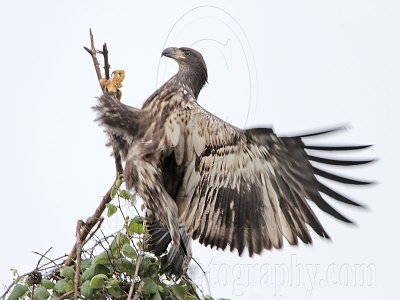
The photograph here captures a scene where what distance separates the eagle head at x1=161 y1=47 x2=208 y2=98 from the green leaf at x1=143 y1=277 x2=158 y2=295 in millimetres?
1874

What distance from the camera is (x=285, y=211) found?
16.0ft

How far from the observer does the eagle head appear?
5543mm

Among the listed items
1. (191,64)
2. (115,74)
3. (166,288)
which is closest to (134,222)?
(166,288)

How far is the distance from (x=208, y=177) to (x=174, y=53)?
1063 millimetres

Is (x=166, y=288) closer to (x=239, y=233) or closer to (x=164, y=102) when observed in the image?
(x=239, y=233)

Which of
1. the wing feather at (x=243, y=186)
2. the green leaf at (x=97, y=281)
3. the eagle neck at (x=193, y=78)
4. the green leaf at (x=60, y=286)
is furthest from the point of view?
the eagle neck at (x=193, y=78)

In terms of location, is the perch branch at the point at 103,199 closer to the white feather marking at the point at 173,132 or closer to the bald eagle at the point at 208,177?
the bald eagle at the point at 208,177

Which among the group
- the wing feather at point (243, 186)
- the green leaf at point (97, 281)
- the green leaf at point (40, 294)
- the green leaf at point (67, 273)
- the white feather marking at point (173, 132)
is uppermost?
the white feather marking at point (173, 132)

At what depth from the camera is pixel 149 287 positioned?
12.9 feet

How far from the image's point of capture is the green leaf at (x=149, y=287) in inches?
154

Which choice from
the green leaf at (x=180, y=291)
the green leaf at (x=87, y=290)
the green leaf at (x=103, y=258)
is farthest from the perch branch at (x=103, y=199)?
the green leaf at (x=180, y=291)

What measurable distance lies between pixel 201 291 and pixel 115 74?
165 centimetres

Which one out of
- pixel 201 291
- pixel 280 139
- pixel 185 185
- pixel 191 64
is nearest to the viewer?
pixel 201 291

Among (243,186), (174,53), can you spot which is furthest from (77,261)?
(174,53)
